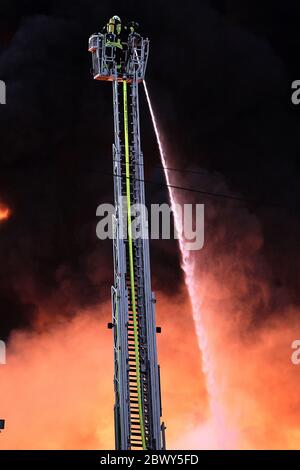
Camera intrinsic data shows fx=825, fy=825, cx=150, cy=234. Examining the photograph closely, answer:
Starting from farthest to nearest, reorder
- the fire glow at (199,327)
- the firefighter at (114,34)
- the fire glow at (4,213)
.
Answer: the fire glow at (4,213) → the fire glow at (199,327) → the firefighter at (114,34)

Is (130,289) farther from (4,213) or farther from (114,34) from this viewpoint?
(4,213)

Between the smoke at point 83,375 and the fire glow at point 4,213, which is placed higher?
the fire glow at point 4,213

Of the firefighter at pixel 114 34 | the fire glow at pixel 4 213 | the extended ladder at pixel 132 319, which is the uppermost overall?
the firefighter at pixel 114 34

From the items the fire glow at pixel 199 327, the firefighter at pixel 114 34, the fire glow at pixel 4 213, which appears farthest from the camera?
the fire glow at pixel 4 213

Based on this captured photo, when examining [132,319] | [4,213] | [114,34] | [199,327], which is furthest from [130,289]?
[4,213]

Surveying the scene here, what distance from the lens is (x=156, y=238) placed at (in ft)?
107

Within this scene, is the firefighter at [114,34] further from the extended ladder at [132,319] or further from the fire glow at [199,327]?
the fire glow at [199,327]

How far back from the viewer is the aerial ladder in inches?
977

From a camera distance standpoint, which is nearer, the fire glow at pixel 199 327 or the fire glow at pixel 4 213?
the fire glow at pixel 199 327

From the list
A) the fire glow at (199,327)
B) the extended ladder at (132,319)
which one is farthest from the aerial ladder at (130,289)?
the fire glow at (199,327)

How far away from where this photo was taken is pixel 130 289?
83.8 ft

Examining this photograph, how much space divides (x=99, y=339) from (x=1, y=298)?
A: 4022 mm

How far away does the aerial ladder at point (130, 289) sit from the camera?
977 inches
